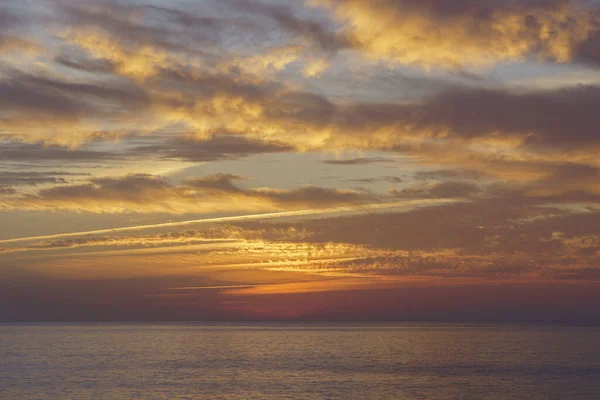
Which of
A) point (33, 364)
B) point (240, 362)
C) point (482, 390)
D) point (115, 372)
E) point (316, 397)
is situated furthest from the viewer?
point (240, 362)

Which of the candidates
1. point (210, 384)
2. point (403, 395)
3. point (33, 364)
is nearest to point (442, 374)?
point (403, 395)

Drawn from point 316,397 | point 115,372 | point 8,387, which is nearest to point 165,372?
point 115,372

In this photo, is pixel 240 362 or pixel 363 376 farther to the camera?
pixel 240 362

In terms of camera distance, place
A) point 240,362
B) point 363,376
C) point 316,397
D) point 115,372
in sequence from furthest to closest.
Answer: point 240,362 < point 115,372 < point 363,376 < point 316,397

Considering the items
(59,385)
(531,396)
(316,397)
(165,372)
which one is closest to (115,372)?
(165,372)

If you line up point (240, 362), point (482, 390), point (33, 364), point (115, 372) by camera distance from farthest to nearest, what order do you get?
point (240, 362) < point (33, 364) < point (115, 372) < point (482, 390)

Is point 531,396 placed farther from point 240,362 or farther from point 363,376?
point 240,362

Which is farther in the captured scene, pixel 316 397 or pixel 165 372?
pixel 165 372

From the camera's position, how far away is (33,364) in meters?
116

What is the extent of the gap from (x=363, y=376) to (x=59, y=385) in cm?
3932

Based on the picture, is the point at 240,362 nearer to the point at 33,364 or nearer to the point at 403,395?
the point at 33,364

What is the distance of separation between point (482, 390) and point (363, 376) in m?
19.5

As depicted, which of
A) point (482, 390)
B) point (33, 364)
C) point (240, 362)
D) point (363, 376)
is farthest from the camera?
point (240, 362)

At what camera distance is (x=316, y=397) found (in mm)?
72375
